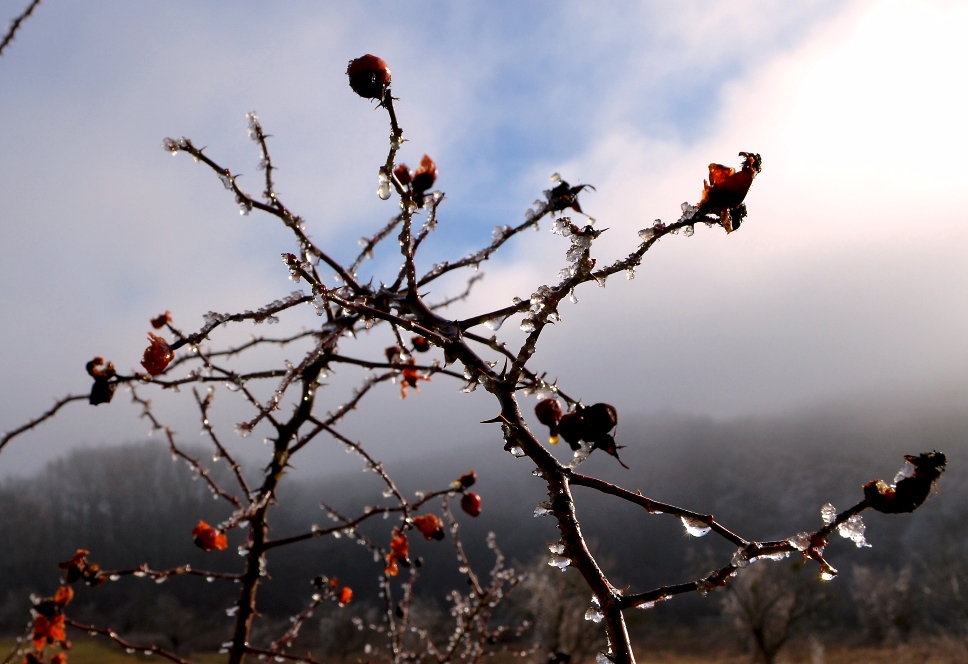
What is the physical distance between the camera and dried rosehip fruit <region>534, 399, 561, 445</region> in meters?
1.25

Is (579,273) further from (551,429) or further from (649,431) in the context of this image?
(649,431)

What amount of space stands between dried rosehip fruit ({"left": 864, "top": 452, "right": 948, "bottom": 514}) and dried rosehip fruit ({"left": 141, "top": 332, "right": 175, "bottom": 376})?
1286mm

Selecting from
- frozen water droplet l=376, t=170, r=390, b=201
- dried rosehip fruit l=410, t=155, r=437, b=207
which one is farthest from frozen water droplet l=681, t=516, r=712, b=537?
dried rosehip fruit l=410, t=155, r=437, b=207

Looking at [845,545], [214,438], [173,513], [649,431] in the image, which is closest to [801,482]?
[845,545]

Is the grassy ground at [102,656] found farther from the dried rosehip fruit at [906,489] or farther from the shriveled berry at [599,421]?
the dried rosehip fruit at [906,489]

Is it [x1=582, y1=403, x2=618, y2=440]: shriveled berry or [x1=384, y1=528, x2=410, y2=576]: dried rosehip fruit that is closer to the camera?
[x1=582, y1=403, x2=618, y2=440]: shriveled berry

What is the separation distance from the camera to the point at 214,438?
93.0 inches

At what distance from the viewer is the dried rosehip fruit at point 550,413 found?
1.25m

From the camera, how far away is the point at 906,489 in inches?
33.3

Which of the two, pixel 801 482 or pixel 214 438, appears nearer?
pixel 214 438

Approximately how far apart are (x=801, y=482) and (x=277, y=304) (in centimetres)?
8838

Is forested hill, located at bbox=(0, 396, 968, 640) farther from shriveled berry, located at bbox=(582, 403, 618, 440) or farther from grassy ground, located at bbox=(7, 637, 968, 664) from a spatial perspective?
shriveled berry, located at bbox=(582, 403, 618, 440)

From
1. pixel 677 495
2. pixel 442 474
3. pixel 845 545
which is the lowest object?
pixel 845 545

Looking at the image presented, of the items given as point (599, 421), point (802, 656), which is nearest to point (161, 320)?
point (599, 421)
